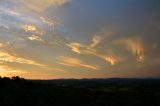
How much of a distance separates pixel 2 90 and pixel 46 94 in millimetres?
14369

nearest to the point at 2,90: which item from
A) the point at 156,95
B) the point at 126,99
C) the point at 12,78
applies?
the point at 12,78

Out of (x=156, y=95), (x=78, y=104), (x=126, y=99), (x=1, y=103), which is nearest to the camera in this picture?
(x=1, y=103)

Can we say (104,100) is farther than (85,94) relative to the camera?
No

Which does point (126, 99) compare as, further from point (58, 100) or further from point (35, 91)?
point (35, 91)

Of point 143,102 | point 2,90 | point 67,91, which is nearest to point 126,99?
point 143,102

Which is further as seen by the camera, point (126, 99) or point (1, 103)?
point (126, 99)

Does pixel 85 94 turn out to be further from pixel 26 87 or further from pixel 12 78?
pixel 12 78

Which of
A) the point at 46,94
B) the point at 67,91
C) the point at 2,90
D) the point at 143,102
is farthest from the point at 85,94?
the point at 2,90

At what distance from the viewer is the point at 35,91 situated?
312ft

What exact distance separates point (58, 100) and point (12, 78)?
88.8ft

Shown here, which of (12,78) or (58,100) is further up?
(12,78)

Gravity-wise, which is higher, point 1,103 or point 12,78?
point 12,78

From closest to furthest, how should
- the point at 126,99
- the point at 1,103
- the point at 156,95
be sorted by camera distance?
the point at 1,103, the point at 126,99, the point at 156,95

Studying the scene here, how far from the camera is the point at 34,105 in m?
76.4
